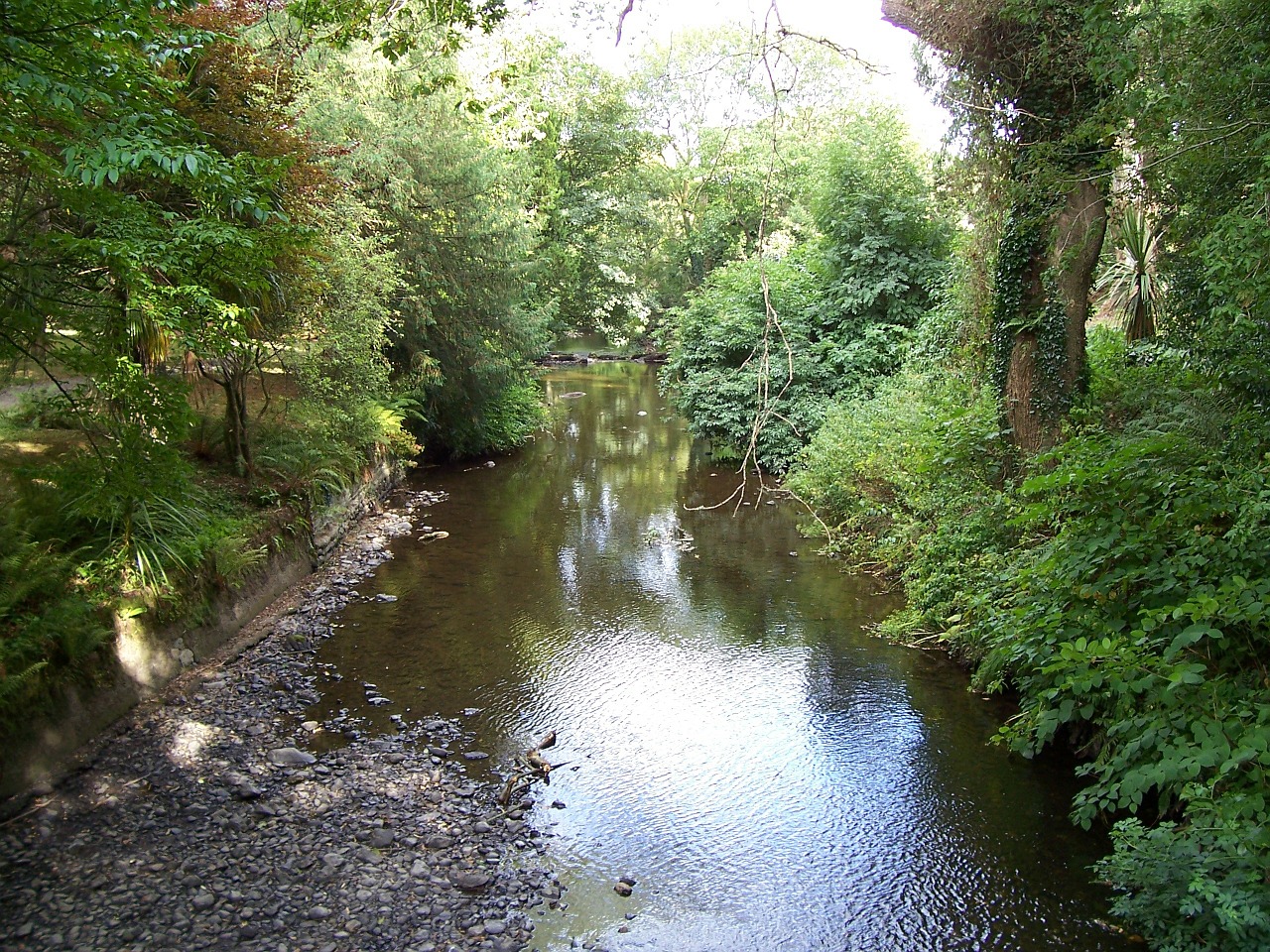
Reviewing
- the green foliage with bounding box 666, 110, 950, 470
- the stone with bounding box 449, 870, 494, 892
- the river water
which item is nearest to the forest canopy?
the green foliage with bounding box 666, 110, 950, 470

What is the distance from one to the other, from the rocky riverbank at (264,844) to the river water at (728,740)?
42 cm

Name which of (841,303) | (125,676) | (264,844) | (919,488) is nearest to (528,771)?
(264,844)

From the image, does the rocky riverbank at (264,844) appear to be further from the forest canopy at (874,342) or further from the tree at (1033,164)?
the tree at (1033,164)

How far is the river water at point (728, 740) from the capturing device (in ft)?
16.1

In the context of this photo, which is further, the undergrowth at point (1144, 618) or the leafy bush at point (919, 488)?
the leafy bush at point (919, 488)

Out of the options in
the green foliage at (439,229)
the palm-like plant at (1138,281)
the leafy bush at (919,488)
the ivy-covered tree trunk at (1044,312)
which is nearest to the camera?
the ivy-covered tree trunk at (1044,312)

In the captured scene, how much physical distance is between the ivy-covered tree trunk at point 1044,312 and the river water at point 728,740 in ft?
9.31

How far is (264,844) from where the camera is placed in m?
5.09

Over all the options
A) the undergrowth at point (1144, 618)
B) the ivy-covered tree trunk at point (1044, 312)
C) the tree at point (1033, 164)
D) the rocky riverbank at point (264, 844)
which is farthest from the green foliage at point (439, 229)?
the undergrowth at point (1144, 618)

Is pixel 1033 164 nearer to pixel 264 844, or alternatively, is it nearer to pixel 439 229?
pixel 264 844

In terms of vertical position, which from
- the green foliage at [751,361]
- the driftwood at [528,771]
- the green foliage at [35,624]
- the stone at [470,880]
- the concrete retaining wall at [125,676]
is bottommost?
the stone at [470,880]

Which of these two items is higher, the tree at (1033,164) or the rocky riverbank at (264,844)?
the tree at (1033,164)

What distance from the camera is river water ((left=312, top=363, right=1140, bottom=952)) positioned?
492 cm

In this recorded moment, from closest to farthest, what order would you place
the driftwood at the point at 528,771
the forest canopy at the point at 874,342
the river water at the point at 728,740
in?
the forest canopy at the point at 874,342 → the river water at the point at 728,740 → the driftwood at the point at 528,771
